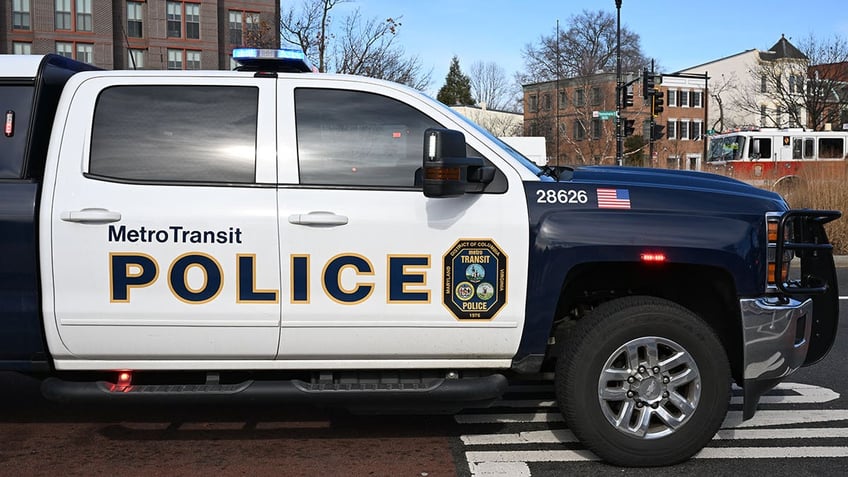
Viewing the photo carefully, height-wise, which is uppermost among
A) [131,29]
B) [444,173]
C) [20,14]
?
[20,14]

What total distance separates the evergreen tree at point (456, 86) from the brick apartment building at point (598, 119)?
27975 mm

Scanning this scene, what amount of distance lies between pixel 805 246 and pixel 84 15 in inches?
1762

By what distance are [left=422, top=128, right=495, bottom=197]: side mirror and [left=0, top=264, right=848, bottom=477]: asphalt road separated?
4.48 ft

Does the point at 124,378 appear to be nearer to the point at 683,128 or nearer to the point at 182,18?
the point at 182,18

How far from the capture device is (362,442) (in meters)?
4.29

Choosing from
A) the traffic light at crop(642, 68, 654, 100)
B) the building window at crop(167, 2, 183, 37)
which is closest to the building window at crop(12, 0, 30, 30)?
the building window at crop(167, 2, 183, 37)

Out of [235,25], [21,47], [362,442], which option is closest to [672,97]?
[235,25]

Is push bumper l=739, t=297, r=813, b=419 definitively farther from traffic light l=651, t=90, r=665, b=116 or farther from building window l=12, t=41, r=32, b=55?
building window l=12, t=41, r=32, b=55

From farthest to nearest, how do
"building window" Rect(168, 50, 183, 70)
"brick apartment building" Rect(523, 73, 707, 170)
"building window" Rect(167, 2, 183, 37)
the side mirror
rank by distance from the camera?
"brick apartment building" Rect(523, 73, 707, 170), "building window" Rect(167, 2, 183, 37), "building window" Rect(168, 50, 183, 70), the side mirror

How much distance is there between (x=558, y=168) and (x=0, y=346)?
9.99 ft

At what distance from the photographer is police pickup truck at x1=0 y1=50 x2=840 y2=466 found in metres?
3.71

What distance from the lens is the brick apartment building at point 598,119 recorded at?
51.0 m

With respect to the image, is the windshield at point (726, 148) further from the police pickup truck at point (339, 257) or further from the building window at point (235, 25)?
the building window at point (235, 25)

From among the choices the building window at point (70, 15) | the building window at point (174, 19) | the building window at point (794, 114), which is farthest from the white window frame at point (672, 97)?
the building window at point (70, 15)
